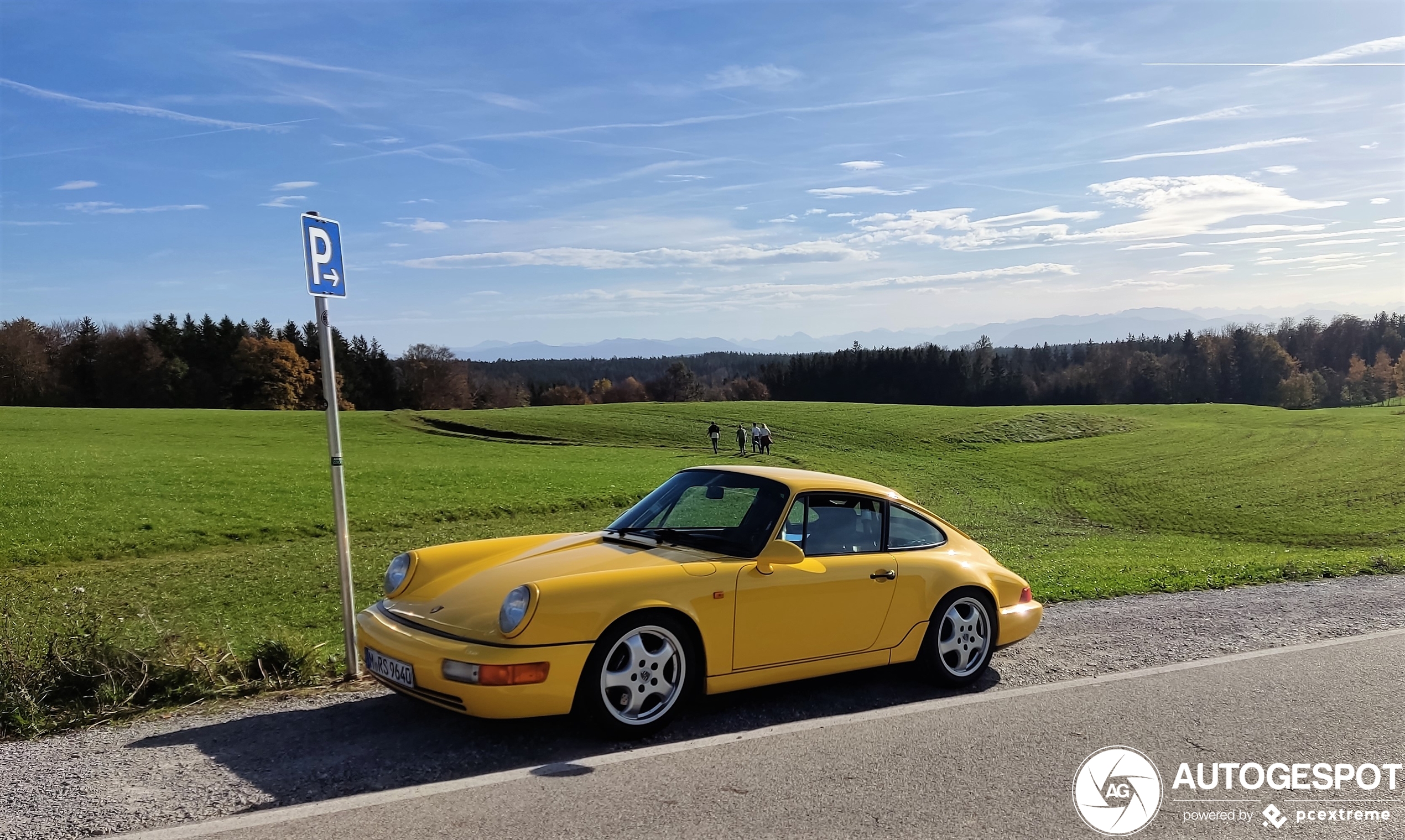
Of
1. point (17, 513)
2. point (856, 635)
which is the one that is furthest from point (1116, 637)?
point (17, 513)

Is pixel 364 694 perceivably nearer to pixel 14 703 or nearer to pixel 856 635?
pixel 14 703

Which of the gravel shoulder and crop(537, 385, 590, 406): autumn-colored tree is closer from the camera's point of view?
the gravel shoulder

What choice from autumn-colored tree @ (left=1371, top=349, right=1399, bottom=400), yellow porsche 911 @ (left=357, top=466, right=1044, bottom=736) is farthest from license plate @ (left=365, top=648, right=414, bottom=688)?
autumn-colored tree @ (left=1371, top=349, right=1399, bottom=400)

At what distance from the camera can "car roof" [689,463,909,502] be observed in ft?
20.9

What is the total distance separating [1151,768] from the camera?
488 cm

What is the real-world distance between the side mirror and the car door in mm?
47

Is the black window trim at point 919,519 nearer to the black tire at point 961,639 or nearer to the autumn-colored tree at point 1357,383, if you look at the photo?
the black tire at point 961,639

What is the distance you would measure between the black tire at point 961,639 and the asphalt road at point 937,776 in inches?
11.4

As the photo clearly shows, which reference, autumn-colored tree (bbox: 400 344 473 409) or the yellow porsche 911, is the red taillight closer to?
the yellow porsche 911

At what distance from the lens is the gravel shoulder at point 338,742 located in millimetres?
4215

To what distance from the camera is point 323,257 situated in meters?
6.42

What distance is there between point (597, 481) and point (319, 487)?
830cm

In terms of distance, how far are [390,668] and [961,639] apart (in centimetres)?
386

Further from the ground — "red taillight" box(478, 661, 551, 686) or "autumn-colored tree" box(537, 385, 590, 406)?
"autumn-colored tree" box(537, 385, 590, 406)
